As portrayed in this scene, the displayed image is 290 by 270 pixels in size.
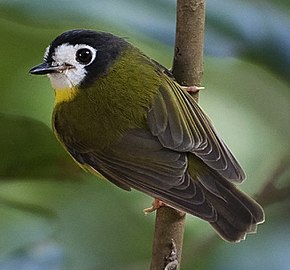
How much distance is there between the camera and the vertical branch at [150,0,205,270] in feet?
4.65

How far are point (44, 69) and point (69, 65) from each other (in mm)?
62

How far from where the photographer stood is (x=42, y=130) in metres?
1.84

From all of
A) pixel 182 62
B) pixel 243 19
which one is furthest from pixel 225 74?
pixel 182 62

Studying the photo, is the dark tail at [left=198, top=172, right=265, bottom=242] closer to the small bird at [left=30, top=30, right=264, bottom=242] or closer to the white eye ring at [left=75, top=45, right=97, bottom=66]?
the small bird at [left=30, top=30, right=264, bottom=242]

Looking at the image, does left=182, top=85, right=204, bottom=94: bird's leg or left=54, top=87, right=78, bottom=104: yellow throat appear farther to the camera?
left=54, top=87, right=78, bottom=104: yellow throat

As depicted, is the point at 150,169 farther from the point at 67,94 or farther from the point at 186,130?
the point at 67,94

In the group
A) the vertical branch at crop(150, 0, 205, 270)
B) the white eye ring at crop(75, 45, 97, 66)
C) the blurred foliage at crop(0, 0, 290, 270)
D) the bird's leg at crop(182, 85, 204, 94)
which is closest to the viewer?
the vertical branch at crop(150, 0, 205, 270)

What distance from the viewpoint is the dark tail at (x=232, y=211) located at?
1441 millimetres

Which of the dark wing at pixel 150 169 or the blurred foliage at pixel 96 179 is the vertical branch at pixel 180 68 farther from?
the blurred foliage at pixel 96 179

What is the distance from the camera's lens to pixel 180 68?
1.50 m

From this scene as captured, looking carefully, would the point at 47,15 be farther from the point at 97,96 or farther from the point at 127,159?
the point at 127,159

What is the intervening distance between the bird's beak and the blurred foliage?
0.15 metres

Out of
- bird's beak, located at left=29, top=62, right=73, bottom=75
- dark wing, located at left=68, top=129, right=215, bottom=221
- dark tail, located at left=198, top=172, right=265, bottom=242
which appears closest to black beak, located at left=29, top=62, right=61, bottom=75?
bird's beak, located at left=29, top=62, right=73, bottom=75

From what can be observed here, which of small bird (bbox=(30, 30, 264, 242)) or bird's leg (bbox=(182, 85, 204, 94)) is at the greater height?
bird's leg (bbox=(182, 85, 204, 94))
